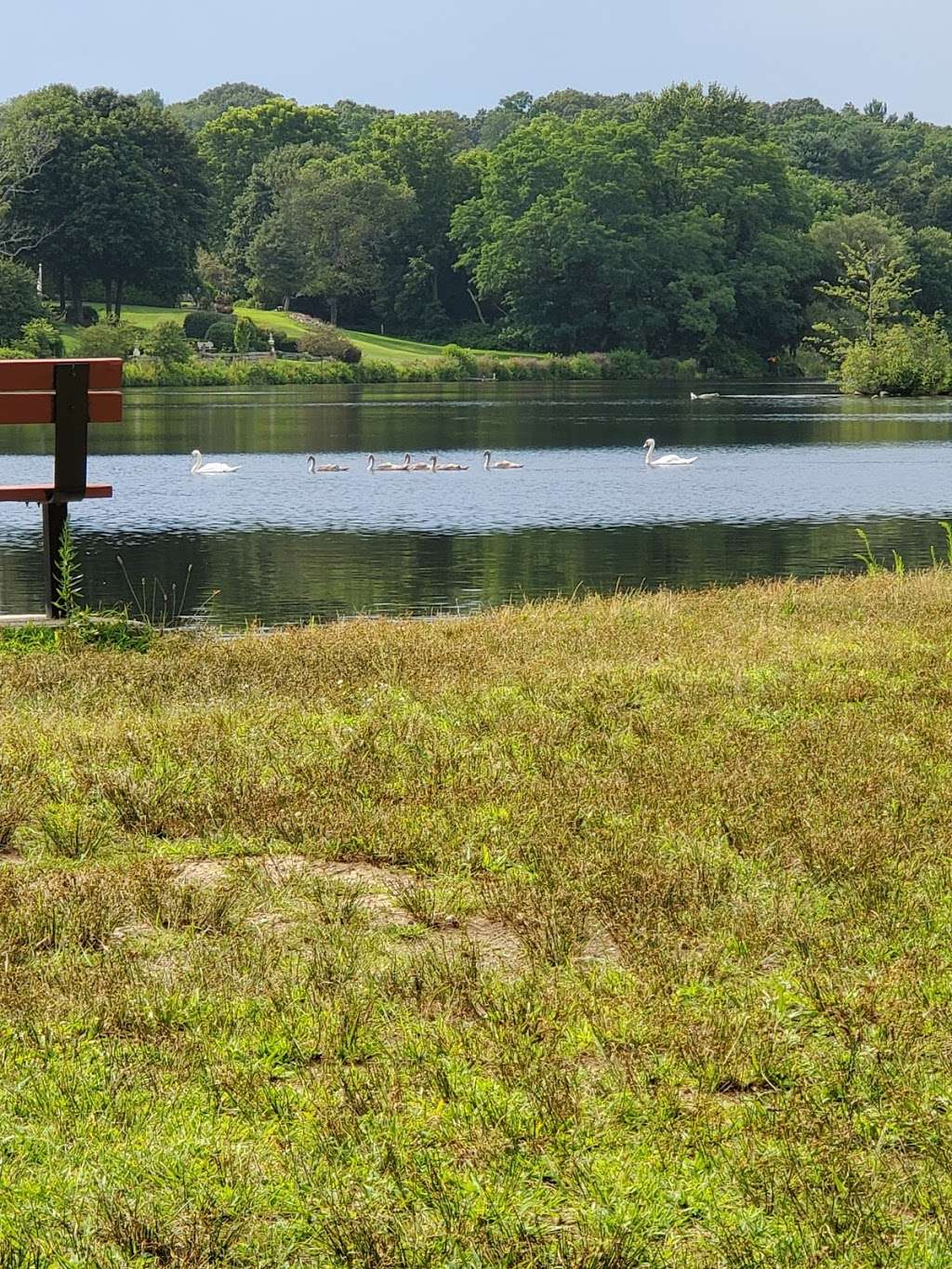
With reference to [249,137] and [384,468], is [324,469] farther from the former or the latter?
[249,137]

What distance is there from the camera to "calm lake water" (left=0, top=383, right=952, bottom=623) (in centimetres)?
1877

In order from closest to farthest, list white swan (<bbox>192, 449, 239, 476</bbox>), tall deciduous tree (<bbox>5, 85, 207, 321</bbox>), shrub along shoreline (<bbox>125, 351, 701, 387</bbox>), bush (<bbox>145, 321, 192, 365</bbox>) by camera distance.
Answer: white swan (<bbox>192, 449, 239, 476</bbox>) → shrub along shoreline (<bbox>125, 351, 701, 387</bbox>) → bush (<bbox>145, 321, 192, 365</bbox>) → tall deciduous tree (<bbox>5, 85, 207, 321</bbox>)

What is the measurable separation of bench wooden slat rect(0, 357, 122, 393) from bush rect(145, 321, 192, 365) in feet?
239

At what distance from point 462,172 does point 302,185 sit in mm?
15082

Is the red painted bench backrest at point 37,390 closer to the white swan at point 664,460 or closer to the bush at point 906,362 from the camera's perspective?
the white swan at point 664,460

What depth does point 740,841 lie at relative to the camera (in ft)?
17.7

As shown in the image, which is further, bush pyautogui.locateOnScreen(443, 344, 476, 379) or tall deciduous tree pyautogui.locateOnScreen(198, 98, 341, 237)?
tall deciduous tree pyautogui.locateOnScreen(198, 98, 341, 237)

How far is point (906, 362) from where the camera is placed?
6806 centimetres

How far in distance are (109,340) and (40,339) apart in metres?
4.62

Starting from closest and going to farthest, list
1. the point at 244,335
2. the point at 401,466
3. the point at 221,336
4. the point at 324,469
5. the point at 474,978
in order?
the point at 474,978
the point at 324,469
the point at 401,466
the point at 244,335
the point at 221,336

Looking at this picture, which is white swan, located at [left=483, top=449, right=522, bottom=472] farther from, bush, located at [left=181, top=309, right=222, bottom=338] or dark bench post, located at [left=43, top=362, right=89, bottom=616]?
bush, located at [left=181, top=309, right=222, bottom=338]

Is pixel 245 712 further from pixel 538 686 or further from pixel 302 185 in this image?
pixel 302 185

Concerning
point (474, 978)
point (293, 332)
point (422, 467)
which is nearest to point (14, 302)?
point (293, 332)

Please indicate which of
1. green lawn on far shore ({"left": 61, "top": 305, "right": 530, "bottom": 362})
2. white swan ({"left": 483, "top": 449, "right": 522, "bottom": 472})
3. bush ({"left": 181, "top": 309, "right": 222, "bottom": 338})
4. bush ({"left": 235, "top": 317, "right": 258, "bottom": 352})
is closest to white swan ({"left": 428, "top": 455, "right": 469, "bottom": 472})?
white swan ({"left": 483, "top": 449, "right": 522, "bottom": 472})
